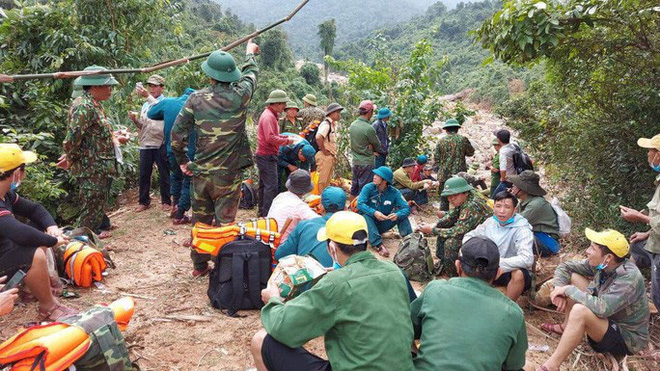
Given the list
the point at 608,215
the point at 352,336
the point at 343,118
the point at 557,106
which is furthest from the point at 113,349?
the point at 343,118

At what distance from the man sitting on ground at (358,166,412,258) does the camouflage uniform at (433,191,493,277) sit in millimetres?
1042

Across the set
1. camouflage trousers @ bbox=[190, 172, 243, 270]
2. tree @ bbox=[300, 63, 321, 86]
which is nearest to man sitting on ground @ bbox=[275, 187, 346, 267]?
camouflage trousers @ bbox=[190, 172, 243, 270]

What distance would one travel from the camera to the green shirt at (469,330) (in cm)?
244

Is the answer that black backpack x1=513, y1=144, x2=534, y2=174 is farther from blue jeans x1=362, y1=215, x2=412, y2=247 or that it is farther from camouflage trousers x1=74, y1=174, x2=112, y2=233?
camouflage trousers x1=74, y1=174, x2=112, y2=233

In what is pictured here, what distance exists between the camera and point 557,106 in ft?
25.3

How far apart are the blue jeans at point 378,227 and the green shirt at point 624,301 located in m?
2.96

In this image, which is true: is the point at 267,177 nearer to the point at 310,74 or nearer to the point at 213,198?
the point at 213,198

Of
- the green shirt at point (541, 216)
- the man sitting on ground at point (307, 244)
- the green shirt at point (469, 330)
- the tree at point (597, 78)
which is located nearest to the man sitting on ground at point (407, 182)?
the tree at point (597, 78)

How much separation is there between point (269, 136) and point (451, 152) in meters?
3.38

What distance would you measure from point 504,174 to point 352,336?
17.5 feet

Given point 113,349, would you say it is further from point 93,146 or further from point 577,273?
point 577,273

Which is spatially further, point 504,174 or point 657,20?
point 504,174

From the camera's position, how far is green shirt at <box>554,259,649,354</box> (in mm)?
3555

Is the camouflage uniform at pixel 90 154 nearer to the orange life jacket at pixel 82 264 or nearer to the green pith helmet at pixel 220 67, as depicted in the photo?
the orange life jacket at pixel 82 264
